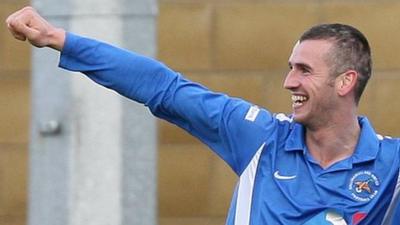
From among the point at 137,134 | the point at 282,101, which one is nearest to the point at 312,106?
the point at 137,134

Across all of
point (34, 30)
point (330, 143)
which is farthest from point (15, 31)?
point (330, 143)

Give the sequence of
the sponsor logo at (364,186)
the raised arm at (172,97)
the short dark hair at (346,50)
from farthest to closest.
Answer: the short dark hair at (346,50) < the sponsor logo at (364,186) < the raised arm at (172,97)

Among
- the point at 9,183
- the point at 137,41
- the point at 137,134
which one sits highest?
the point at 137,41

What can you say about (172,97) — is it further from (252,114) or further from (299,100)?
(299,100)

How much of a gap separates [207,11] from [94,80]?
3122 mm

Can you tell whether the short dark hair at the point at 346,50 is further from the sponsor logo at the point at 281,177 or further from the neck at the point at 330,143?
the sponsor logo at the point at 281,177

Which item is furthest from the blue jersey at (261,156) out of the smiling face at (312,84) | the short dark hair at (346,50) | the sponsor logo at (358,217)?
the short dark hair at (346,50)

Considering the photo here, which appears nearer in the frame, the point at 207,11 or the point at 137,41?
the point at 137,41

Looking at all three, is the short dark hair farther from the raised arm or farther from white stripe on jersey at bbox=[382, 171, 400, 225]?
white stripe on jersey at bbox=[382, 171, 400, 225]

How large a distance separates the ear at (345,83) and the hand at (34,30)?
2.91 feet

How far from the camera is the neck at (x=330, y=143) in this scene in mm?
4418

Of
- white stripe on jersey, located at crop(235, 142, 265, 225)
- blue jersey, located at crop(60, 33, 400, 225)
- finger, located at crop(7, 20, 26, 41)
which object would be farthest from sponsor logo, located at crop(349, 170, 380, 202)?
finger, located at crop(7, 20, 26, 41)

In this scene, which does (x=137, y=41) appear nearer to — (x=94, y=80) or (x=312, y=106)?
(x=94, y=80)

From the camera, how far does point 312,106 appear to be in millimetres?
4363
